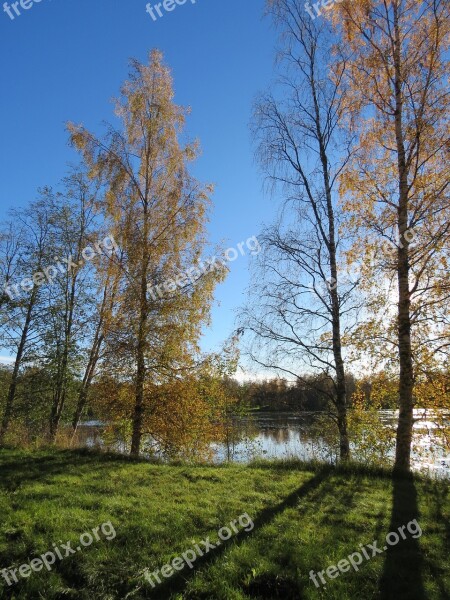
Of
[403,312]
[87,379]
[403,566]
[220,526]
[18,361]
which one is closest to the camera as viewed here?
[403,566]

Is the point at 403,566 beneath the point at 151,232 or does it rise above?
beneath

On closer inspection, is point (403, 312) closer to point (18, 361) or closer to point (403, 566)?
point (403, 566)

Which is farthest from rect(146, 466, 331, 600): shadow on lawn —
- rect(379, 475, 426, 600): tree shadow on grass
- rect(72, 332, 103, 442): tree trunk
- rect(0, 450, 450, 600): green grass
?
rect(72, 332, 103, 442): tree trunk

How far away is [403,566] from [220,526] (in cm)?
212

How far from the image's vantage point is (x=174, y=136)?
12.6m

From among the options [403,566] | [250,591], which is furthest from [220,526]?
[403,566]

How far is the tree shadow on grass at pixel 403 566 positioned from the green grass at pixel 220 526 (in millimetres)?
13

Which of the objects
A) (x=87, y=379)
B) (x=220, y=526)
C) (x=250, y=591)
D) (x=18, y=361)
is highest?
(x=18, y=361)

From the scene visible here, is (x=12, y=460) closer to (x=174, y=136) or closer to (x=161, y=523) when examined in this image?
(x=161, y=523)

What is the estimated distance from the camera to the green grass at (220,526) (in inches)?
142

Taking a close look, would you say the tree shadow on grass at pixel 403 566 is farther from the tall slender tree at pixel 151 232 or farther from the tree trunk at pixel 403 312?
the tall slender tree at pixel 151 232

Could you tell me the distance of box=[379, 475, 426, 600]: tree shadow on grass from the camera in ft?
11.5

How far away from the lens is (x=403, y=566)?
13.0ft

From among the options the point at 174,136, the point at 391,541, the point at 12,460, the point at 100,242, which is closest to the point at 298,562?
the point at 391,541
